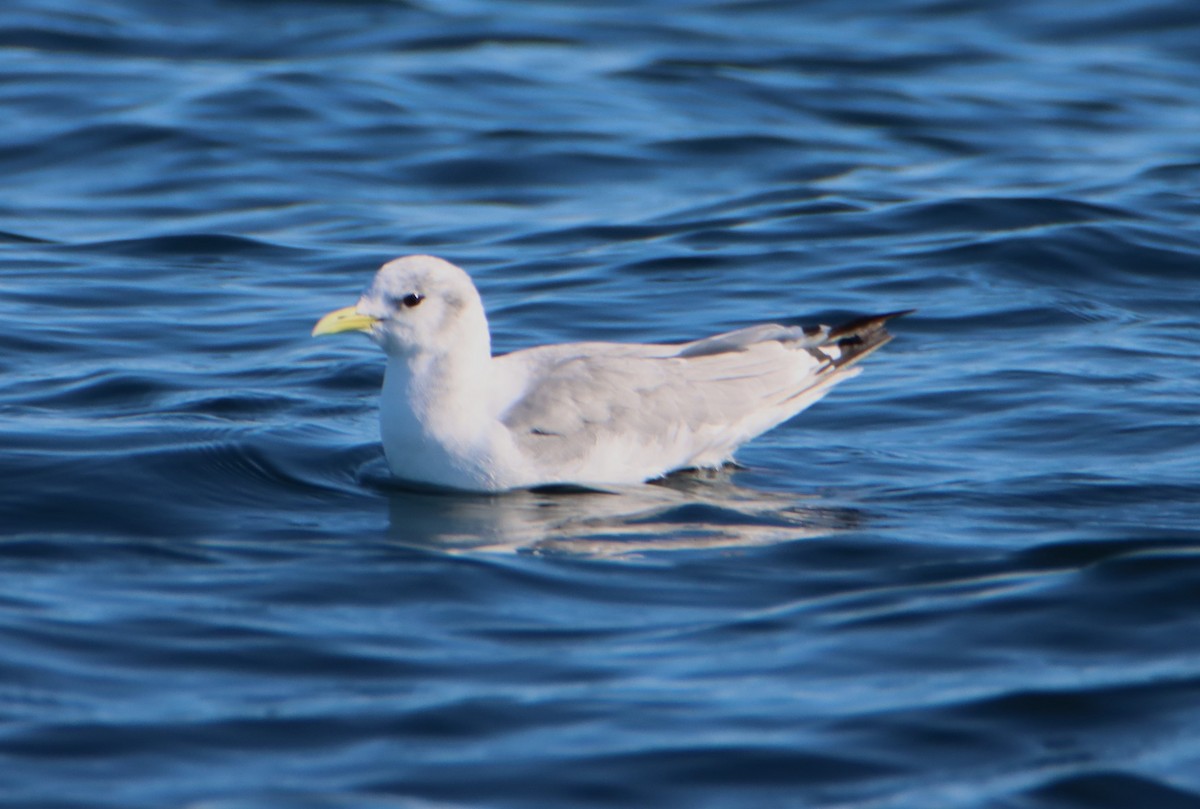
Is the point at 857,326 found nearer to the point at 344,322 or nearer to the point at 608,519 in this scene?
the point at 608,519

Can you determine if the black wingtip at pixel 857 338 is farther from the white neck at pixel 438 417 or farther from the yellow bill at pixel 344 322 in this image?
the yellow bill at pixel 344 322

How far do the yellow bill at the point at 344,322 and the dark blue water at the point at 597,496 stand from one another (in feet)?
2.50

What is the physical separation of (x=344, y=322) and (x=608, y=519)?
4.65 feet

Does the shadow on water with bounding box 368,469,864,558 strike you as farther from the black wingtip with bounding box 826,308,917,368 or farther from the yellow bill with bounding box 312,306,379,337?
the black wingtip with bounding box 826,308,917,368

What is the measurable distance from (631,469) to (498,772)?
3129 mm

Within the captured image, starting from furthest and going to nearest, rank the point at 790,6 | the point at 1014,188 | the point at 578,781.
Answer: the point at 790,6
the point at 1014,188
the point at 578,781

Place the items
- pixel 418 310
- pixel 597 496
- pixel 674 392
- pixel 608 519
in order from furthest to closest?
1. pixel 674 392
2. pixel 597 496
3. pixel 418 310
4. pixel 608 519

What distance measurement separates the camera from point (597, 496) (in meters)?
7.93

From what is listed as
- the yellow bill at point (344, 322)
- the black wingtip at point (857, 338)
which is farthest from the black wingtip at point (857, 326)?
the yellow bill at point (344, 322)

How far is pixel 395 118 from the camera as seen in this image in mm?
16234

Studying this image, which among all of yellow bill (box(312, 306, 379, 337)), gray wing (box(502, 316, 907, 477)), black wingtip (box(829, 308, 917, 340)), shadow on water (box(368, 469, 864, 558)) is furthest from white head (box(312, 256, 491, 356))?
black wingtip (box(829, 308, 917, 340))

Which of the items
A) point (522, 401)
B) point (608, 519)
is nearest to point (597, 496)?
point (608, 519)

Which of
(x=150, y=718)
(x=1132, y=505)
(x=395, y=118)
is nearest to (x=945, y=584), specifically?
(x=1132, y=505)

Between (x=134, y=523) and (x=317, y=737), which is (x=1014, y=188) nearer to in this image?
(x=134, y=523)
